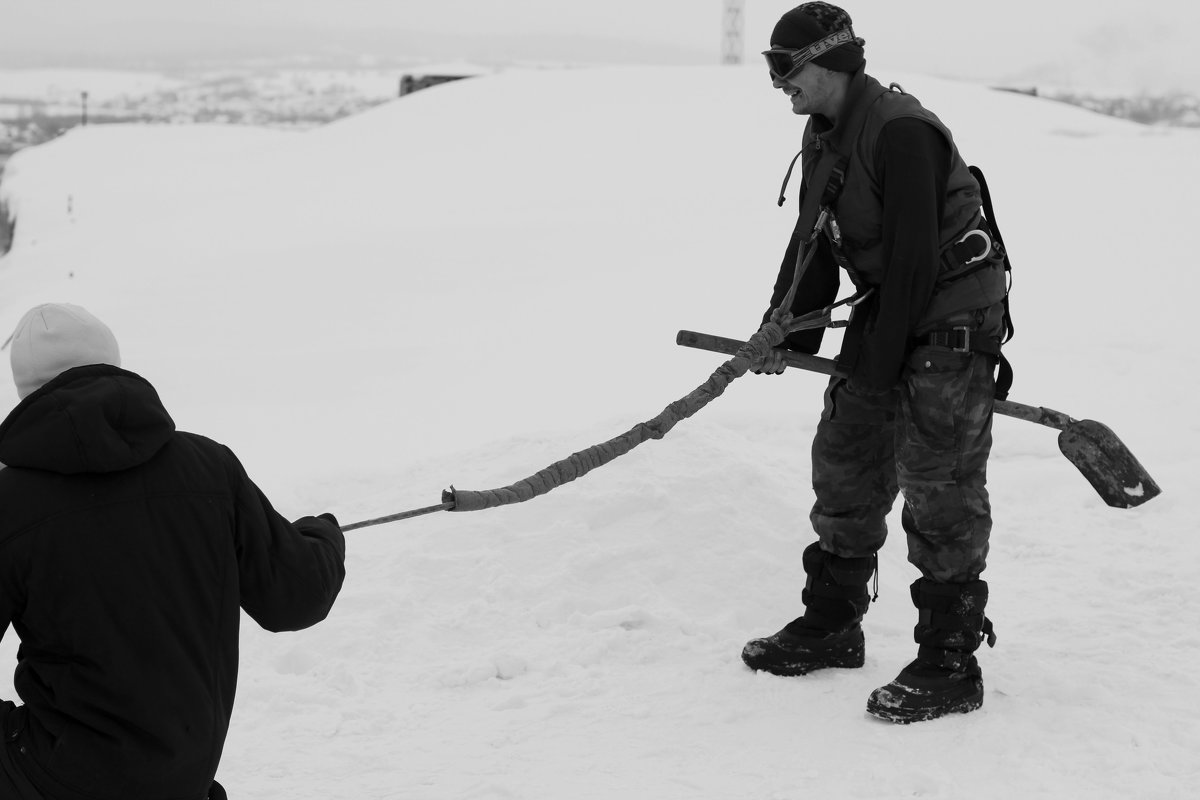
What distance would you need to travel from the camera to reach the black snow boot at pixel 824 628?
3.52 m

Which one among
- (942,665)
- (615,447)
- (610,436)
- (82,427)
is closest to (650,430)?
(615,447)

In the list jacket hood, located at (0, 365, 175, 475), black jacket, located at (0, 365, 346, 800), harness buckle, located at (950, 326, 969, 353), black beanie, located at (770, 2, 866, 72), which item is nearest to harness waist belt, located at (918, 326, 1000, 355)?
harness buckle, located at (950, 326, 969, 353)

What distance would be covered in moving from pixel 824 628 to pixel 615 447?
100 centimetres

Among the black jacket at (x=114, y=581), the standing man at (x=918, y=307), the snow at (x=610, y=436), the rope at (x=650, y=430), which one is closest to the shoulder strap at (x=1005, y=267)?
the standing man at (x=918, y=307)

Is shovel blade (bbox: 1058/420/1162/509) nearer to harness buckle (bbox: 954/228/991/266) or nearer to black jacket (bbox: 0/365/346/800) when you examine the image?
harness buckle (bbox: 954/228/991/266)

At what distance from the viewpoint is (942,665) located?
3254 mm

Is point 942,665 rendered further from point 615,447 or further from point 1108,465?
point 615,447

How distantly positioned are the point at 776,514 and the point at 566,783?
177cm

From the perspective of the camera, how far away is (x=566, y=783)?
295cm

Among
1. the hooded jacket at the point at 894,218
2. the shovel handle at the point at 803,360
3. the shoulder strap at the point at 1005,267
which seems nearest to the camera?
the hooded jacket at the point at 894,218

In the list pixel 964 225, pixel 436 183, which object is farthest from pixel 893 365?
pixel 436 183

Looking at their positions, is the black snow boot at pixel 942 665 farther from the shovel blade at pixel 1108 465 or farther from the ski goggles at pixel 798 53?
the ski goggles at pixel 798 53

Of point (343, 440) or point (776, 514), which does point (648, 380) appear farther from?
point (776, 514)

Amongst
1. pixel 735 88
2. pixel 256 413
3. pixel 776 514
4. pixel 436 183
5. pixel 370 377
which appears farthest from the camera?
pixel 735 88
